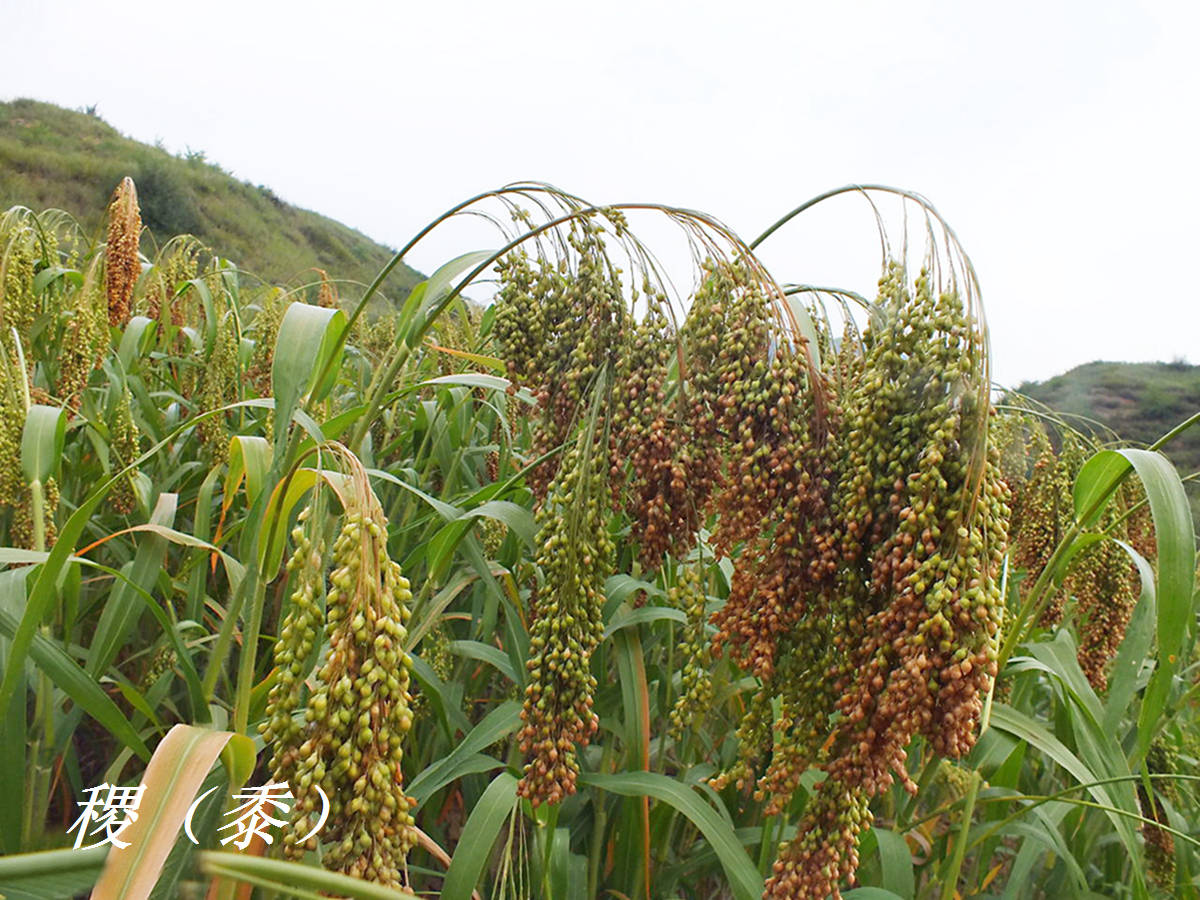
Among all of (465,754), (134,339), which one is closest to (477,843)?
(465,754)

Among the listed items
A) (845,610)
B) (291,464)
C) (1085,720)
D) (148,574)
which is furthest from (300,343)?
(1085,720)

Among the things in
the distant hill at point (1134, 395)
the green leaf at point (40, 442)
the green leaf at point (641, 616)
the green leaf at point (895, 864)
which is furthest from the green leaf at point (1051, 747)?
the distant hill at point (1134, 395)

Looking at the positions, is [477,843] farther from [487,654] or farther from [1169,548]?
[1169,548]

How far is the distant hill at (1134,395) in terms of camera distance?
544 inches

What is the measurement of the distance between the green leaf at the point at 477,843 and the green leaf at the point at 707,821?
253 mm

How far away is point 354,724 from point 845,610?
0.69 metres

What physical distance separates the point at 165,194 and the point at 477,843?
25.3 m

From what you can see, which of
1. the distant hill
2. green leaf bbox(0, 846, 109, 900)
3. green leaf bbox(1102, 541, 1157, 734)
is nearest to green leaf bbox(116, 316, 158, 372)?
green leaf bbox(0, 846, 109, 900)

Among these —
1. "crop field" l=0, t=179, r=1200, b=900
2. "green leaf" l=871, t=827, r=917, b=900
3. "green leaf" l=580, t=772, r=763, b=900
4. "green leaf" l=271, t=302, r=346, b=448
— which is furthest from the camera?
"green leaf" l=871, t=827, r=917, b=900

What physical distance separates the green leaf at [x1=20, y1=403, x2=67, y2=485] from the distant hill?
46.8ft

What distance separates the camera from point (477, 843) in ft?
4.67

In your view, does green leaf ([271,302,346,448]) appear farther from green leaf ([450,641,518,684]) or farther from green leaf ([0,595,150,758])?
green leaf ([450,641,518,684])

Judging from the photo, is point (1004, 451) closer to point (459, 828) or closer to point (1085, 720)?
point (1085, 720)

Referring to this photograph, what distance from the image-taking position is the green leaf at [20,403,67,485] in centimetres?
171
